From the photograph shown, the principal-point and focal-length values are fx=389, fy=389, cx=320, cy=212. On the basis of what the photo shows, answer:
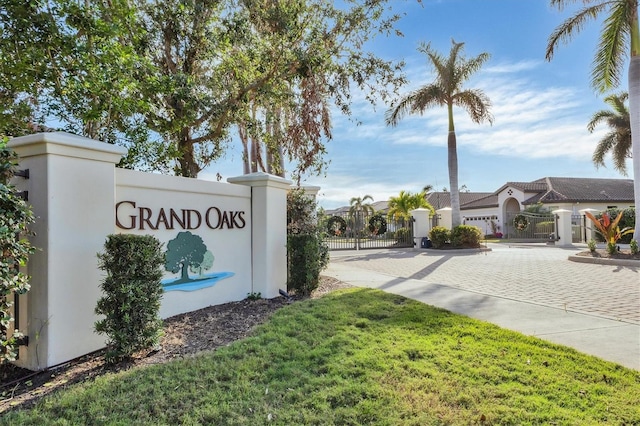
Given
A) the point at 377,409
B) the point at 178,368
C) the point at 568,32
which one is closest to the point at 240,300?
the point at 178,368

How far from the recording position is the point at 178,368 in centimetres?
384

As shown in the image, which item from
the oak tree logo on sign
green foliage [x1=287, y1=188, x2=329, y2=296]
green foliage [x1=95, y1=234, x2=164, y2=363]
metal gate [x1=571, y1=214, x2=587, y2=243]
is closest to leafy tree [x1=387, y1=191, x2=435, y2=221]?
metal gate [x1=571, y1=214, x2=587, y2=243]

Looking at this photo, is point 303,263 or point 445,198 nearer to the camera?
point 303,263

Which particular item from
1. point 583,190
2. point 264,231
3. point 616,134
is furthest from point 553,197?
point 264,231

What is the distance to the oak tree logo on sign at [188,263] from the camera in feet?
19.1

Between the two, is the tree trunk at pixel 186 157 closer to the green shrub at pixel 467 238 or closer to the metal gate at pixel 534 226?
the green shrub at pixel 467 238

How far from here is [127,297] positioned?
3896mm

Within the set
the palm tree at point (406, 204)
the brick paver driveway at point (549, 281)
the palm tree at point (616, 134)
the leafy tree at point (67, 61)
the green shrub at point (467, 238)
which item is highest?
the palm tree at point (616, 134)

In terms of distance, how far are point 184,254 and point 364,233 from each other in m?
17.3

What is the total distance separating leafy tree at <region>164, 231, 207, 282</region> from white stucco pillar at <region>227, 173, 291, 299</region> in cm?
118

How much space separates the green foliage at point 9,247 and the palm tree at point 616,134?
30.3 m

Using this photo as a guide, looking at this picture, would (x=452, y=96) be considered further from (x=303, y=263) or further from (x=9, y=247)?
(x=9, y=247)

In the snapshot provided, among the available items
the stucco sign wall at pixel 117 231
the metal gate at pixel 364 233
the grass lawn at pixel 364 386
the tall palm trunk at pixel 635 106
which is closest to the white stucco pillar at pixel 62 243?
the stucco sign wall at pixel 117 231

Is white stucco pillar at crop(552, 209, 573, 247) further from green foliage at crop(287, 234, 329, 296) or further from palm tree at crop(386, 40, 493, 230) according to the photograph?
green foliage at crop(287, 234, 329, 296)
